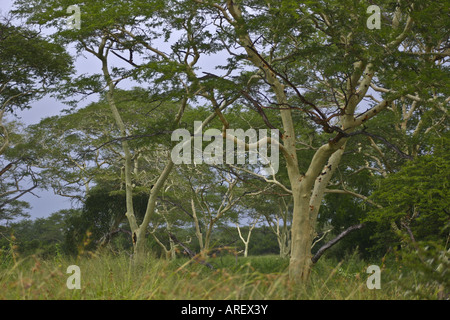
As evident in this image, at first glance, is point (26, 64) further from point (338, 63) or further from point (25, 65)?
point (338, 63)

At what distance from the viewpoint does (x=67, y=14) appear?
13453mm

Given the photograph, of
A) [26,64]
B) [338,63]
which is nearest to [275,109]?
[338,63]

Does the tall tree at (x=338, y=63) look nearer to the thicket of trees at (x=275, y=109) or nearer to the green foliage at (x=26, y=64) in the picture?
the thicket of trees at (x=275, y=109)

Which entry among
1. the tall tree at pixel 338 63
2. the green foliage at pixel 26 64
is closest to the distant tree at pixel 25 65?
the green foliage at pixel 26 64

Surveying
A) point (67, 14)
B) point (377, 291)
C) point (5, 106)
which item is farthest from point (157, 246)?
point (377, 291)

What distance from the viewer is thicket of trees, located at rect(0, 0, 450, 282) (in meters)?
9.94

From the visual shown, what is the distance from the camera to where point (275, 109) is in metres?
14.5

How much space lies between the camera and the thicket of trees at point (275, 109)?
9.94m

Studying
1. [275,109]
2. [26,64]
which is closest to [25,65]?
[26,64]

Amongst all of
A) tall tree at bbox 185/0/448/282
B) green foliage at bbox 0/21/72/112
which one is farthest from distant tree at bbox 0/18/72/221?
tall tree at bbox 185/0/448/282

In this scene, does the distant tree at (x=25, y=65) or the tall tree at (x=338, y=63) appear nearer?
the tall tree at (x=338, y=63)

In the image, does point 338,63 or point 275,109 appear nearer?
point 338,63
